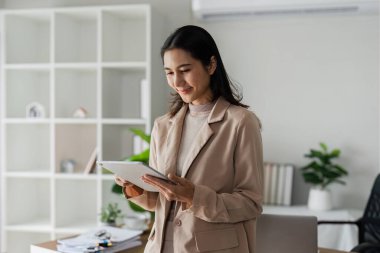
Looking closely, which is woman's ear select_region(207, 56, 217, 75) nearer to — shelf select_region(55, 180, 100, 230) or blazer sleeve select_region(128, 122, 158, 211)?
blazer sleeve select_region(128, 122, 158, 211)

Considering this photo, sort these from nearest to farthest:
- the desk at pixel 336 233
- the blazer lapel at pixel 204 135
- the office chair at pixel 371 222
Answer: the blazer lapel at pixel 204 135 < the office chair at pixel 371 222 < the desk at pixel 336 233

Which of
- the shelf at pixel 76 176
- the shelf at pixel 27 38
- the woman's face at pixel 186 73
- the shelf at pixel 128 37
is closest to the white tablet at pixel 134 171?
the woman's face at pixel 186 73

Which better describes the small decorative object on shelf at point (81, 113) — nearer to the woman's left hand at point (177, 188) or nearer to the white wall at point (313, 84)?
the white wall at point (313, 84)

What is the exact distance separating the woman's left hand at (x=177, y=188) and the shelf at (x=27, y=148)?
8.34 ft

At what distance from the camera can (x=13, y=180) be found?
3.60 meters

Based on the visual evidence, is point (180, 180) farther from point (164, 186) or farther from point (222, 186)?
point (222, 186)

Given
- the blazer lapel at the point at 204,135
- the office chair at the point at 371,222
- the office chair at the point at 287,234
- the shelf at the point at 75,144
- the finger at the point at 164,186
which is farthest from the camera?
the shelf at the point at 75,144

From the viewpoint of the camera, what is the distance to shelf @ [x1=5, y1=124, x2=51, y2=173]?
359 cm

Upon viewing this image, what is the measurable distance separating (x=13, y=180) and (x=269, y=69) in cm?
205

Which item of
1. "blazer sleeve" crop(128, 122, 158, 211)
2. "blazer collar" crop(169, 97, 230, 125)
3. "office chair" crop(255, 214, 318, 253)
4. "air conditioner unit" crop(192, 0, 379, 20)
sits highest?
"air conditioner unit" crop(192, 0, 379, 20)

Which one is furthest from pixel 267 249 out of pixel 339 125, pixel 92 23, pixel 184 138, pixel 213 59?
pixel 92 23

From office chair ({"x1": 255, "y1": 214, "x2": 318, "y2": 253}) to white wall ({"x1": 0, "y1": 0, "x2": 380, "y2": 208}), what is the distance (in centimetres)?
166

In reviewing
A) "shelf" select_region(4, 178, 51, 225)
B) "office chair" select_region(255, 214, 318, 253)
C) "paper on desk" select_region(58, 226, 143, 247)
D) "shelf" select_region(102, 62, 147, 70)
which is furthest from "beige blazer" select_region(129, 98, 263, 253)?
"shelf" select_region(4, 178, 51, 225)

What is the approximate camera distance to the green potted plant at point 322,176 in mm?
3225
